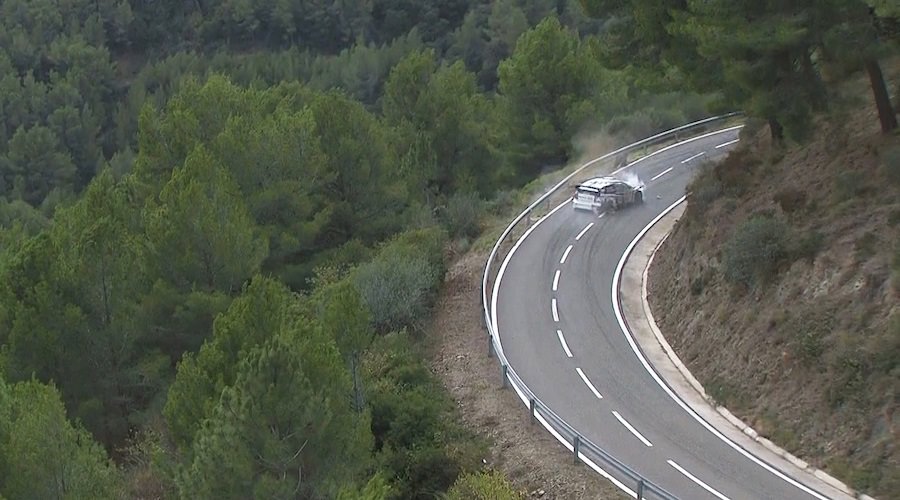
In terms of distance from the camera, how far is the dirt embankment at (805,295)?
732 inches

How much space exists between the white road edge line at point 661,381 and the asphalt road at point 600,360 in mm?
111

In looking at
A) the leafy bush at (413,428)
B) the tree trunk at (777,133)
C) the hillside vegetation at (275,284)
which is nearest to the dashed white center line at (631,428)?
the hillside vegetation at (275,284)

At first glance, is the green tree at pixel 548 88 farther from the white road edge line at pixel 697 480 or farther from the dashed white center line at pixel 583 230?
the white road edge line at pixel 697 480

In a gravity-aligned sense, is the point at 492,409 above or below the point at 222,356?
below

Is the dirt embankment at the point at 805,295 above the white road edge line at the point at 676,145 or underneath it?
above

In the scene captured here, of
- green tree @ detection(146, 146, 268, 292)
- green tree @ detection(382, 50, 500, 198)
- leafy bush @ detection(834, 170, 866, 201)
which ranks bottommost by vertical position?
green tree @ detection(382, 50, 500, 198)

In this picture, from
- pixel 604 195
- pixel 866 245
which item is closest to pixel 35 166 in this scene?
pixel 604 195

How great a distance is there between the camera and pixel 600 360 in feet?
80.1

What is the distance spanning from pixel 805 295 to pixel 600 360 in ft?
17.2

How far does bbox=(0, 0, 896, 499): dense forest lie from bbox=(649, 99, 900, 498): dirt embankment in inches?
73.0

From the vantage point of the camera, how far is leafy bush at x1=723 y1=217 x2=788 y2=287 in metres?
22.5

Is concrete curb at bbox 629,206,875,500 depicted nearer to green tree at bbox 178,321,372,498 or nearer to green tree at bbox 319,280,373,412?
green tree at bbox 319,280,373,412

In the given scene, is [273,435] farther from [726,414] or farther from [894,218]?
[894,218]

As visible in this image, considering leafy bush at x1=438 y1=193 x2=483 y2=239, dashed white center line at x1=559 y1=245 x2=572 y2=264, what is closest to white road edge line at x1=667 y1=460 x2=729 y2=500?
dashed white center line at x1=559 y1=245 x2=572 y2=264
